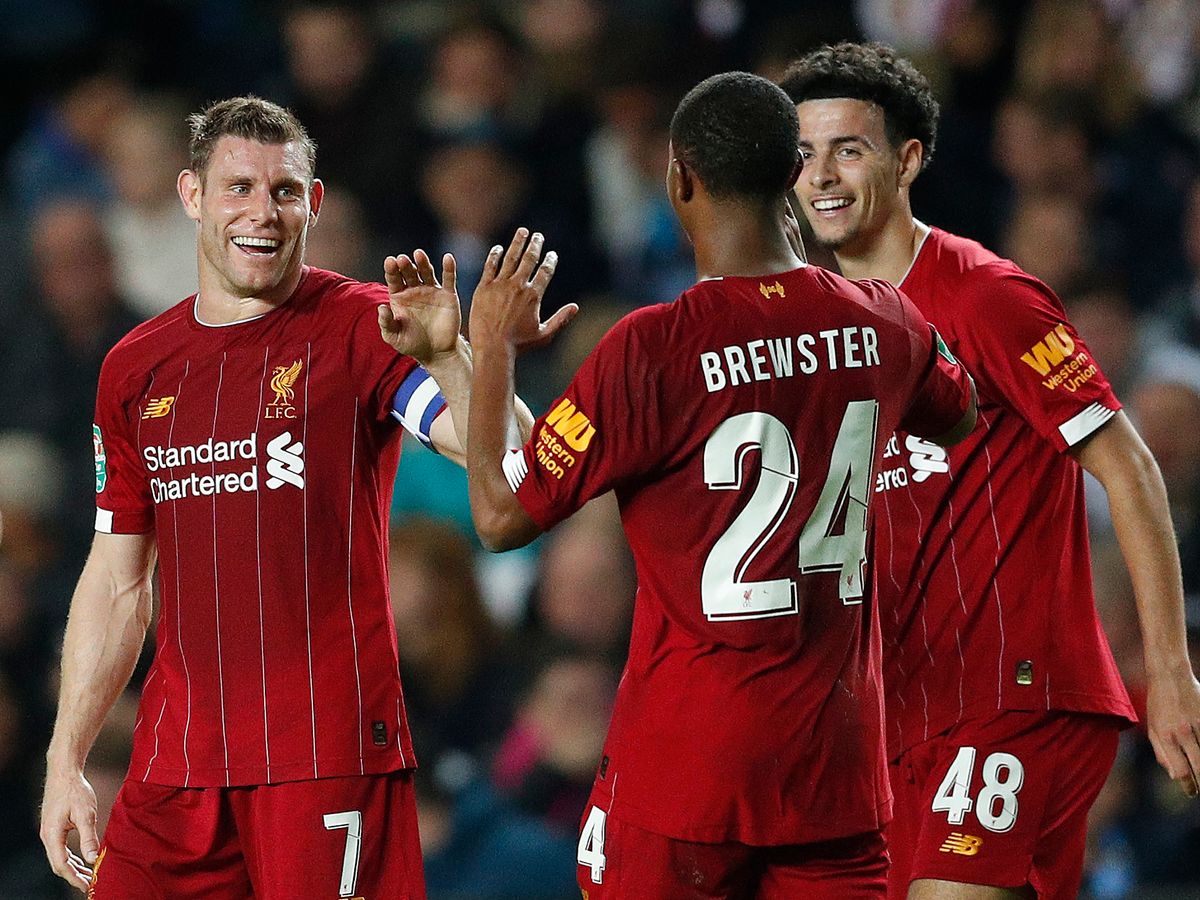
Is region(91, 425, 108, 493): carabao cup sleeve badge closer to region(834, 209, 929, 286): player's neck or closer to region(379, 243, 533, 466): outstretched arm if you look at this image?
region(379, 243, 533, 466): outstretched arm

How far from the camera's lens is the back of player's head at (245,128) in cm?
412

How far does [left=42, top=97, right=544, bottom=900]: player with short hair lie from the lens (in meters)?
3.82

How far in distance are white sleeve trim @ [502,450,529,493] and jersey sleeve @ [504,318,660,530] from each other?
3 centimetres

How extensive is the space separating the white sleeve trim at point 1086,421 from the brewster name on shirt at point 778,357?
2.76 ft

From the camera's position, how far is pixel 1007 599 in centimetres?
417

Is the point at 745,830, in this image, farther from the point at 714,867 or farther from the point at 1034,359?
the point at 1034,359

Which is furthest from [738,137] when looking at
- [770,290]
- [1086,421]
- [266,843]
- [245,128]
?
[266,843]

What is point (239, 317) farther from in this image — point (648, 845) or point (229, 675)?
point (648, 845)

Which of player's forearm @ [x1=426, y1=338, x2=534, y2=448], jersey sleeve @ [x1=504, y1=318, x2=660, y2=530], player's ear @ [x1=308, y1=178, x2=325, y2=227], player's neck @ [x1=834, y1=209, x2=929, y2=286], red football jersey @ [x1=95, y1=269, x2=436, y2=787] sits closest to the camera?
jersey sleeve @ [x1=504, y1=318, x2=660, y2=530]

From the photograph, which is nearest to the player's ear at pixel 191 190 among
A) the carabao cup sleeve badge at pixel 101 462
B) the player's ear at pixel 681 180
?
the carabao cup sleeve badge at pixel 101 462

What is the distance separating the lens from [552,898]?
23.5 ft

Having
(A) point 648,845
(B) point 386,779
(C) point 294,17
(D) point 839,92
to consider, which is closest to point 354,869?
(B) point 386,779

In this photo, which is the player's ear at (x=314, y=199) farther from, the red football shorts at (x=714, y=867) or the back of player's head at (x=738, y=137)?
the red football shorts at (x=714, y=867)

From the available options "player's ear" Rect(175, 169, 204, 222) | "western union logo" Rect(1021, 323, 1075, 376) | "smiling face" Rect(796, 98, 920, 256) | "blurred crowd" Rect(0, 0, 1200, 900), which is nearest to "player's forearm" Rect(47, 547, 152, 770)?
"player's ear" Rect(175, 169, 204, 222)
